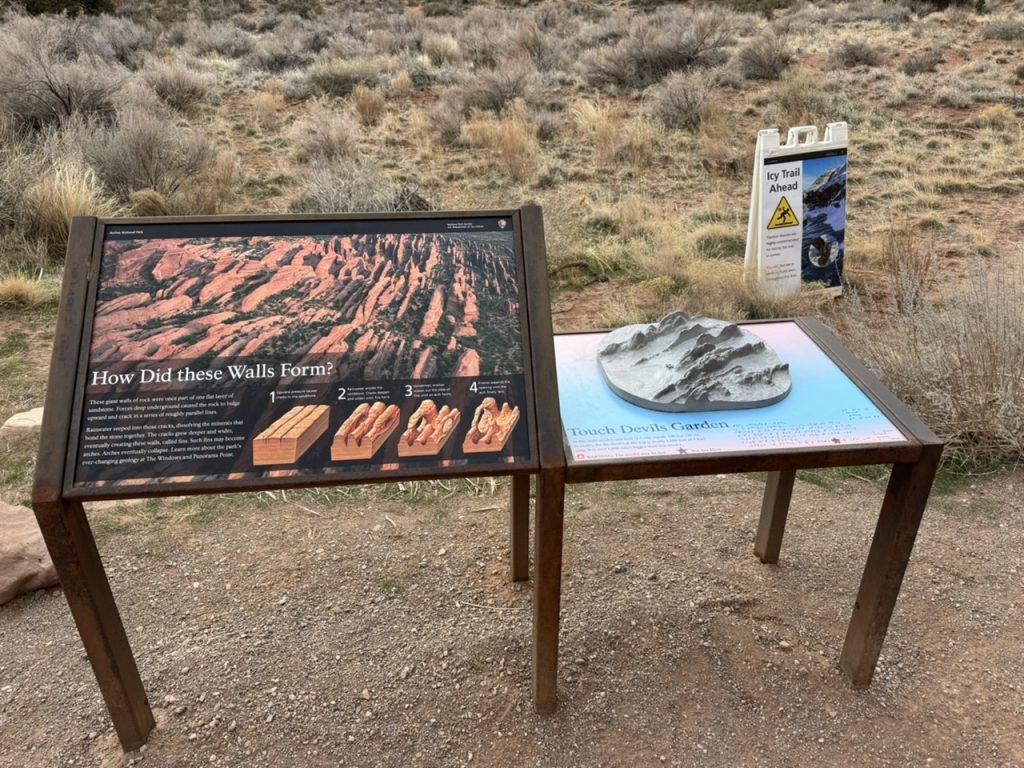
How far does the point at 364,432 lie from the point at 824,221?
4814mm

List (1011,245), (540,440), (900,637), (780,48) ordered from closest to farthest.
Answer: (540,440) → (900,637) → (1011,245) → (780,48)

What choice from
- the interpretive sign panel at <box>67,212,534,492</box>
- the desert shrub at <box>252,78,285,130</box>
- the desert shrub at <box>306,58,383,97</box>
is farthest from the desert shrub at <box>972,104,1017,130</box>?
the interpretive sign panel at <box>67,212,534,492</box>

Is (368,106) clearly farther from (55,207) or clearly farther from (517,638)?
(517,638)

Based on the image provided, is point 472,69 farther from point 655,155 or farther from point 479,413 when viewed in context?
point 479,413

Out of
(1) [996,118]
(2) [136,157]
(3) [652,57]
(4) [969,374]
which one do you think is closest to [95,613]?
(4) [969,374]

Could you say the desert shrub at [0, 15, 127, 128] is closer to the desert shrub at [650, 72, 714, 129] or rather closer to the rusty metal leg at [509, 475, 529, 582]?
the desert shrub at [650, 72, 714, 129]

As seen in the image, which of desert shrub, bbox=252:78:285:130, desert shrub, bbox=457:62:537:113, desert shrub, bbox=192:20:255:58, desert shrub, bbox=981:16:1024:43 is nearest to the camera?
desert shrub, bbox=252:78:285:130

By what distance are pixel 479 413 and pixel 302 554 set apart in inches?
61.3

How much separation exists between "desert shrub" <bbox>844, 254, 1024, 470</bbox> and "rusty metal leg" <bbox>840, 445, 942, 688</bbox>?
149cm

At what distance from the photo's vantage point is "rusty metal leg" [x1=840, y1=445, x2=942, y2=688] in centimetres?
204

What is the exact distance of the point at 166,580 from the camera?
2.94 meters

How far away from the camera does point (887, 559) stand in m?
2.14

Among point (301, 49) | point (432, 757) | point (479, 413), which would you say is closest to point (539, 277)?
point (479, 413)

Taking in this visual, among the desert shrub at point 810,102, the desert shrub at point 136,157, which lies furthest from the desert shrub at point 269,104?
the desert shrub at point 810,102
